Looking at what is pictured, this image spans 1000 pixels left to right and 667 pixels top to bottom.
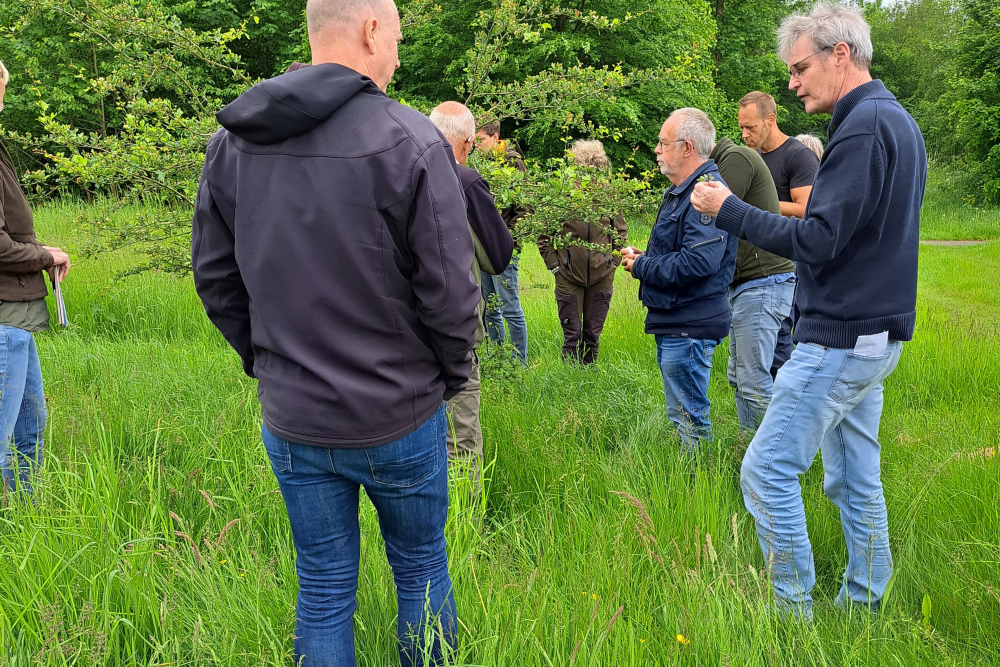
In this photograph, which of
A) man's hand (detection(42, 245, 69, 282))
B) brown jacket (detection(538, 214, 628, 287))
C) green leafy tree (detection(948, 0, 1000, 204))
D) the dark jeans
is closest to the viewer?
man's hand (detection(42, 245, 69, 282))

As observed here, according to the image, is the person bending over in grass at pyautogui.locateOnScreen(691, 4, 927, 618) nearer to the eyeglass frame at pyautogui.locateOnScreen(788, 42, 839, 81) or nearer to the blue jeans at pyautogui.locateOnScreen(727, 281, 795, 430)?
the eyeglass frame at pyautogui.locateOnScreen(788, 42, 839, 81)

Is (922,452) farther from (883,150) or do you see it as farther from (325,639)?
(325,639)

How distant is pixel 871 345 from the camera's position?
244 cm

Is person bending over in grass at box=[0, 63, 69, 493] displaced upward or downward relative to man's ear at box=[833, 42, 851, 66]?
downward

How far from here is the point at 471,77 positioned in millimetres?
4707

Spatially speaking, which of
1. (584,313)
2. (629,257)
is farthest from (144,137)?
(584,313)

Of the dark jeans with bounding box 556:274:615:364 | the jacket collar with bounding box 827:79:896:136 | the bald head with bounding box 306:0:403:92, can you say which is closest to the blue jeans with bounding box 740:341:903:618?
the jacket collar with bounding box 827:79:896:136

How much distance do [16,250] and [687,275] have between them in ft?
10.2

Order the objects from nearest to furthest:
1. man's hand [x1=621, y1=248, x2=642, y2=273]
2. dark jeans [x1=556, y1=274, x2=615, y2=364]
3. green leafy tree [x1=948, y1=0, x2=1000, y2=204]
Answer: man's hand [x1=621, y1=248, x2=642, y2=273] → dark jeans [x1=556, y1=274, x2=615, y2=364] → green leafy tree [x1=948, y1=0, x2=1000, y2=204]

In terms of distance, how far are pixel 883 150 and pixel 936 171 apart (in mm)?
30692

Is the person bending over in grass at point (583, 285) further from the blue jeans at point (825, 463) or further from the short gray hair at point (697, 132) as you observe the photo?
the blue jeans at point (825, 463)

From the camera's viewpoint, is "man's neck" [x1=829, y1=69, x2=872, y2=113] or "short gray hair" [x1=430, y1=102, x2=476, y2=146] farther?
"short gray hair" [x1=430, y1=102, x2=476, y2=146]

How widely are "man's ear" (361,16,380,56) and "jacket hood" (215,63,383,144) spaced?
121mm

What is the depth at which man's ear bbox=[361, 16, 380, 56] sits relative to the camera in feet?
6.04
